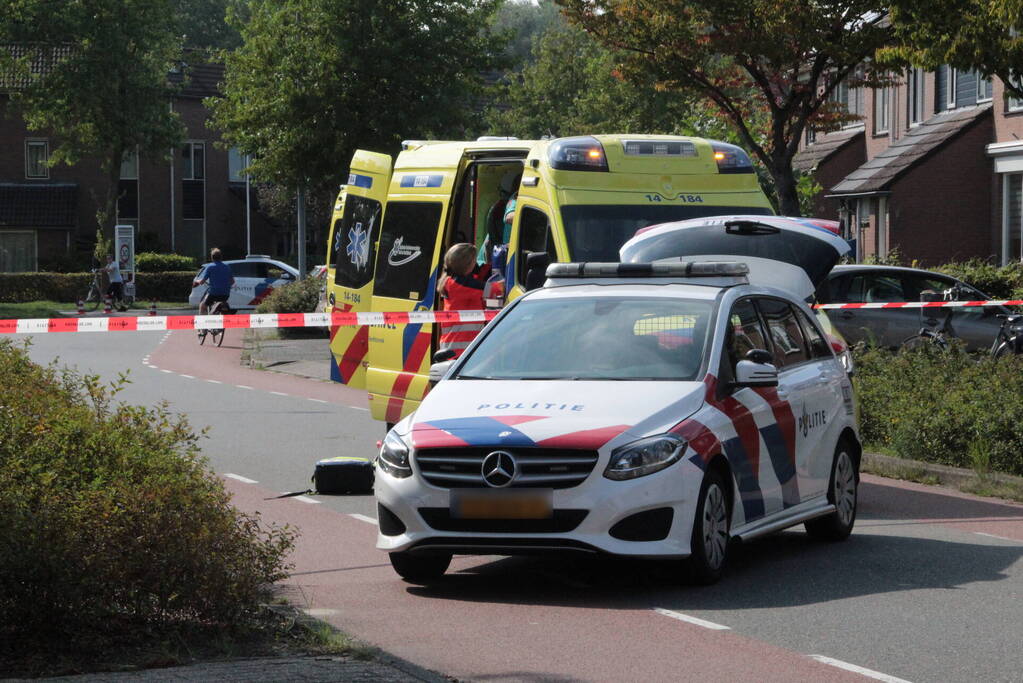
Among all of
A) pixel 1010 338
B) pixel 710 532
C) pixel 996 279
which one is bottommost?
pixel 710 532

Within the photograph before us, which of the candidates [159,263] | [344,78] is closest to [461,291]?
[344,78]

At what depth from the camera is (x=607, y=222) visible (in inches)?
529

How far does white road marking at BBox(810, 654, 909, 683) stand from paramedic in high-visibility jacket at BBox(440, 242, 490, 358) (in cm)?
687

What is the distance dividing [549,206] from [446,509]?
5.79 metres

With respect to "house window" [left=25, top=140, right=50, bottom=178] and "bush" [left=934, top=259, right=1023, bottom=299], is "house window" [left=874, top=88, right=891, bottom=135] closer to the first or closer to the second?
"bush" [left=934, top=259, right=1023, bottom=299]

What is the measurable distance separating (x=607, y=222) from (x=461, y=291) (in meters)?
1.36

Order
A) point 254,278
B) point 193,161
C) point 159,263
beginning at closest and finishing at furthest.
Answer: point 254,278 → point 159,263 → point 193,161

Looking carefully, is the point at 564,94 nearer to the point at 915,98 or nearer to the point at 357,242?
the point at 915,98

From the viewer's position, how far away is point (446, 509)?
7.91 meters

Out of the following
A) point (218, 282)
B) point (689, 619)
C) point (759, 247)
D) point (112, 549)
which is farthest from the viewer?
point (218, 282)

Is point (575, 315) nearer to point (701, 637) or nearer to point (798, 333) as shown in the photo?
point (798, 333)

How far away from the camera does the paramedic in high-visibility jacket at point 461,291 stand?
43.5 ft

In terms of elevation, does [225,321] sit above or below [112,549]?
above

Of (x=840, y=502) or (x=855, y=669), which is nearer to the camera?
(x=855, y=669)
